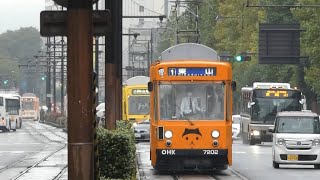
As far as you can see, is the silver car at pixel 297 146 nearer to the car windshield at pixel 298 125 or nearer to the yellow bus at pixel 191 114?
the car windshield at pixel 298 125

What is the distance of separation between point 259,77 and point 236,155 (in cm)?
4003

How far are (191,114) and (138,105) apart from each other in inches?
1102

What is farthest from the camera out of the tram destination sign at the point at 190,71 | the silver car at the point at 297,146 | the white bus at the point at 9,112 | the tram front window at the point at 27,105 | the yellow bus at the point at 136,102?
the tram front window at the point at 27,105

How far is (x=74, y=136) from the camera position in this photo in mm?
12195

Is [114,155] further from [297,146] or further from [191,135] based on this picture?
[297,146]

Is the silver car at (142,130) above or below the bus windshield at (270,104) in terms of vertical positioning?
below

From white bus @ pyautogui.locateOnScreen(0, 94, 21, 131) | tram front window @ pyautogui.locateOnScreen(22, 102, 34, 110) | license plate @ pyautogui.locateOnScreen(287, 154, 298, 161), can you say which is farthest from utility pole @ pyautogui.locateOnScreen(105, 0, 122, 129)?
tram front window @ pyautogui.locateOnScreen(22, 102, 34, 110)

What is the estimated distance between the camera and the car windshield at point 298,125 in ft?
111

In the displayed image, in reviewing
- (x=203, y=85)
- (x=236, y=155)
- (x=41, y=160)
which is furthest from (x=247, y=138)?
(x=203, y=85)

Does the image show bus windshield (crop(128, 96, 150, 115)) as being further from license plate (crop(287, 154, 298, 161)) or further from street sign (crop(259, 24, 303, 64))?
license plate (crop(287, 154, 298, 161))

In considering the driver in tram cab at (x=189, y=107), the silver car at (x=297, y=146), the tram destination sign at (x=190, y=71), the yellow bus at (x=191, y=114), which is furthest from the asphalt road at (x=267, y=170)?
the tram destination sign at (x=190, y=71)

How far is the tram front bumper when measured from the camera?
2827 centimetres

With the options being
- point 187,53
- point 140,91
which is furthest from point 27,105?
point 187,53

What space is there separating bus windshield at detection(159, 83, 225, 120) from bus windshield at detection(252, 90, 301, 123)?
2468 cm
